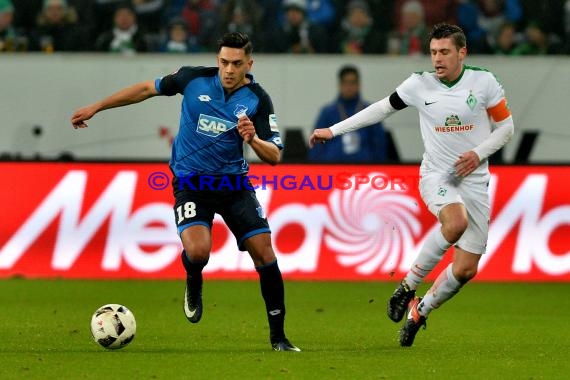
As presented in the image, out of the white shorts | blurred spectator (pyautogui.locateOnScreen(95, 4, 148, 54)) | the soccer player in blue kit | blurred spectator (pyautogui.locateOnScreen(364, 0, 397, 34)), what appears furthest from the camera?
blurred spectator (pyautogui.locateOnScreen(364, 0, 397, 34))

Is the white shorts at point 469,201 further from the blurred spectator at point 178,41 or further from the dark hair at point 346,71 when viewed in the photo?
the blurred spectator at point 178,41

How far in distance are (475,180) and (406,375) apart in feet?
7.72

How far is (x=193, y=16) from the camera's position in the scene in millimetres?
18062

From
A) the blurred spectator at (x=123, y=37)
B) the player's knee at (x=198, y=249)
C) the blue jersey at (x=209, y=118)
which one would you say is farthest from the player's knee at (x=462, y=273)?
the blurred spectator at (x=123, y=37)

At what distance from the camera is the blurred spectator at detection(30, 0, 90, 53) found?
17750mm

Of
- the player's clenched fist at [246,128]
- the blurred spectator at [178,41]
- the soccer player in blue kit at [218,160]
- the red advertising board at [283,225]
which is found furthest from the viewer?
the blurred spectator at [178,41]

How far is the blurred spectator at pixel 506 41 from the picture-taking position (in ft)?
58.4

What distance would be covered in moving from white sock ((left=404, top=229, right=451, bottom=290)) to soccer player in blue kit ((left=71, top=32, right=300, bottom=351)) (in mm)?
1141

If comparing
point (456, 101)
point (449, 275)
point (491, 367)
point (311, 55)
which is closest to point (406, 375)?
point (491, 367)

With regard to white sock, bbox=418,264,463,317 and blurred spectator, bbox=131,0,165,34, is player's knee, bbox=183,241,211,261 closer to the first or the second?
white sock, bbox=418,264,463,317

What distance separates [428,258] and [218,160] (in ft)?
5.85

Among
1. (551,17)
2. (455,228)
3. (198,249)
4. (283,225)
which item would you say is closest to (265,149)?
(198,249)

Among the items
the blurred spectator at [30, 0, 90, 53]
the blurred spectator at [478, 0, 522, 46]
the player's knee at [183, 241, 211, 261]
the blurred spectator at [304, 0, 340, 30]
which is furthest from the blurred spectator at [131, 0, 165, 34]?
the player's knee at [183, 241, 211, 261]

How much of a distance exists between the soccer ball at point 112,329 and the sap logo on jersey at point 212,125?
146 centimetres
